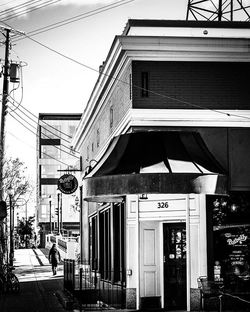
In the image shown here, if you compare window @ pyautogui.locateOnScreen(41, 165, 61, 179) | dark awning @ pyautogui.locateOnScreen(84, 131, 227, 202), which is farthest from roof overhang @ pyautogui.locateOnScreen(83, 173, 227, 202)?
window @ pyautogui.locateOnScreen(41, 165, 61, 179)

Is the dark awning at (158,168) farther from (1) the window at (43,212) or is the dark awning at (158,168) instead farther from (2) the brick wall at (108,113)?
(1) the window at (43,212)

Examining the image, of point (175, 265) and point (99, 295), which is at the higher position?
point (175, 265)

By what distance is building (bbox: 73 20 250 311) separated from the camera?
1805 cm

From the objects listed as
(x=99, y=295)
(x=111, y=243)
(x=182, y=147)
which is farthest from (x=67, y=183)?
(x=182, y=147)

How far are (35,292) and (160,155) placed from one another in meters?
11.1

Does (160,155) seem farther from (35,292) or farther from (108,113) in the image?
(35,292)

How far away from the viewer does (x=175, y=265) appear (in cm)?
1912

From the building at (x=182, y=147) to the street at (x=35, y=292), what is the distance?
337cm

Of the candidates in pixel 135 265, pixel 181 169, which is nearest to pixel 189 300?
pixel 135 265

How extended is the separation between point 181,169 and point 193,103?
280 cm

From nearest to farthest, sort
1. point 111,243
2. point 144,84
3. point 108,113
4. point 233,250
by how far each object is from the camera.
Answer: point 233,250, point 144,84, point 111,243, point 108,113

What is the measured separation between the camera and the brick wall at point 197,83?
18.9 meters

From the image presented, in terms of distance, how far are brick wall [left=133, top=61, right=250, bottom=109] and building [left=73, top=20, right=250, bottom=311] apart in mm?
29

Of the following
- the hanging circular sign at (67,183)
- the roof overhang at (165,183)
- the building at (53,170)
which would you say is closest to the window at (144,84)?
the roof overhang at (165,183)
